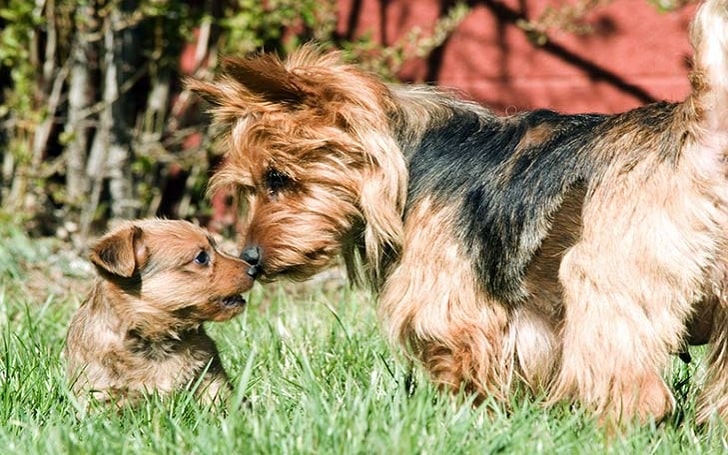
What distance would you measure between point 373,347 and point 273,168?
97 centimetres

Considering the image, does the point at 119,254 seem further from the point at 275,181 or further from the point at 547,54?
the point at 547,54

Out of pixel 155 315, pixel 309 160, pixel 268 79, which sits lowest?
pixel 155 315

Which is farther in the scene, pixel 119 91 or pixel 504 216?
pixel 119 91

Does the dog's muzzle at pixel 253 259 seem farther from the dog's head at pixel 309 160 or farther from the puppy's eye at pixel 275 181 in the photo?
the puppy's eye at pixel 275 181

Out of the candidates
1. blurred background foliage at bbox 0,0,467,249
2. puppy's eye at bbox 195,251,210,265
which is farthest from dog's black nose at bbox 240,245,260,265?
blurred background foliage at bbox 0,0,467,249

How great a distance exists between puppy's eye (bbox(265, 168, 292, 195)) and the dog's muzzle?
0.22m

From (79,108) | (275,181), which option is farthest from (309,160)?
(79,108)

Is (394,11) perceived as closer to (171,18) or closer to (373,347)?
(171,18)

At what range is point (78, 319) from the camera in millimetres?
4156

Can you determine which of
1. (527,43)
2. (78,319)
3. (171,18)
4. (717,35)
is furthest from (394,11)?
(717,35)

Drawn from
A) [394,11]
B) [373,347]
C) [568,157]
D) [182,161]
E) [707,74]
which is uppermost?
[707,74]

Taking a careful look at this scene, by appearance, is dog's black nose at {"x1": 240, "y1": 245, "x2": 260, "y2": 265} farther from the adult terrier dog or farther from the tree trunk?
the tree trunk

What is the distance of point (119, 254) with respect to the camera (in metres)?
3.91

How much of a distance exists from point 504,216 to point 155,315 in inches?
53.0
